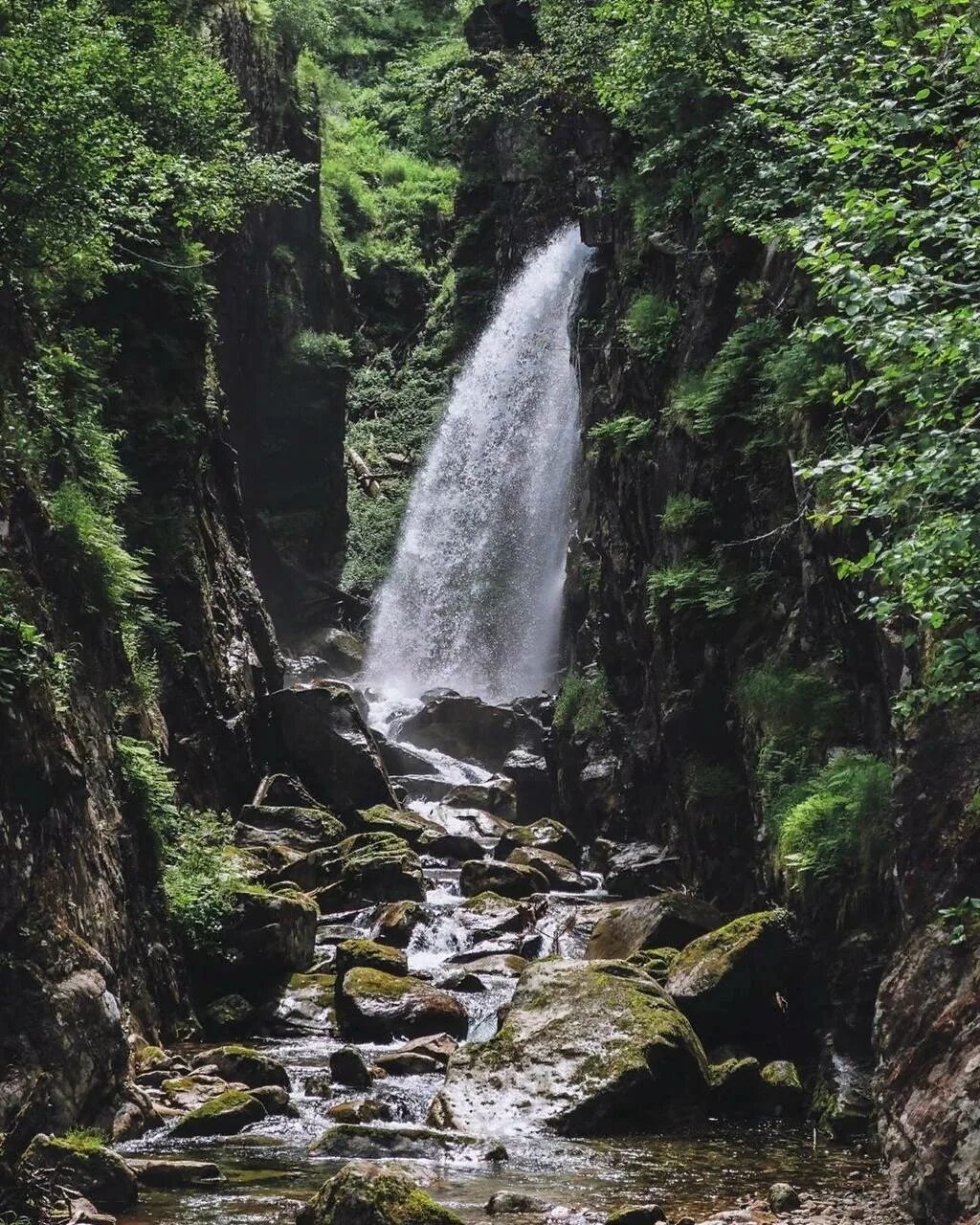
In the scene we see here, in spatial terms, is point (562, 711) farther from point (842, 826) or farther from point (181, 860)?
point (842, 826)

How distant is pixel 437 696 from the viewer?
3105 centimetres

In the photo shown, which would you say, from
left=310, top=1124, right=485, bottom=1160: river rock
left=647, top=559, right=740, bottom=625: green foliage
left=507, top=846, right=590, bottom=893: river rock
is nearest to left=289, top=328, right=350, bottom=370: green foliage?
left=507, top=846, right=590, bottom=893: river rock

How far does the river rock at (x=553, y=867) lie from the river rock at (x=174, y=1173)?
1206cm

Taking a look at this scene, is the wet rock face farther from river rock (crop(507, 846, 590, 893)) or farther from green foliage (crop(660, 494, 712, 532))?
river rock (crop(507, 846, 590, 893))

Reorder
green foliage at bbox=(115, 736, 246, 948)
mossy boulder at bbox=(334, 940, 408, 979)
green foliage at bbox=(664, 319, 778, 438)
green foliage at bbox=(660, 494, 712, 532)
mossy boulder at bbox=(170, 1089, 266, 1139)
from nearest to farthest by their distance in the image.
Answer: mossy boulder at bbox=(170, 1089, 266, 1139) < green foliage at bbox=(115, 736, 246, 948) < mossy boulder at bbox=(334, 940, 408, 979) < green foliage at bbox=(664, 319, 778, 438) < green foliage at bbox=(660, 494, 712, 532)

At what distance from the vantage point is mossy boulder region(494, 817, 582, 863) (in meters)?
22.8

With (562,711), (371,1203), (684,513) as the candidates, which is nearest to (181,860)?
(371,1203)

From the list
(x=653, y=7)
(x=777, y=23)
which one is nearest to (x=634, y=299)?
(x=653, y=7)

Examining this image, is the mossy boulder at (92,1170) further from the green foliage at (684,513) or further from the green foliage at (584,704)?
the green foliage at (584,704)

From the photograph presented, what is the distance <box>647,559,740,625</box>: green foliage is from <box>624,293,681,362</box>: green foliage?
480cm

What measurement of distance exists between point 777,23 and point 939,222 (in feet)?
30.0

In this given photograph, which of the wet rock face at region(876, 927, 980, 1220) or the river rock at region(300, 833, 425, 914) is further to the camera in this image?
the river rock at region(300, 833, 425, 914)

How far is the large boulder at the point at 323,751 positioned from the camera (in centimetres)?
2427

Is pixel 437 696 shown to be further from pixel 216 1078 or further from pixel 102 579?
pixel 216 1078
